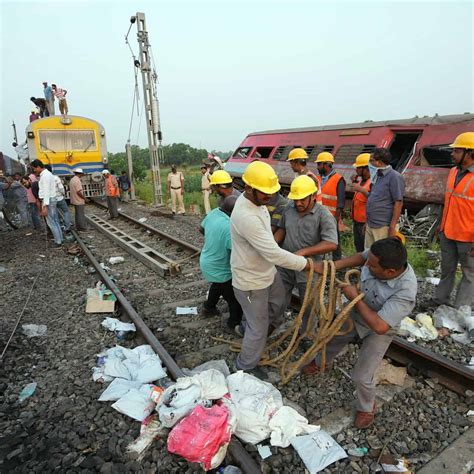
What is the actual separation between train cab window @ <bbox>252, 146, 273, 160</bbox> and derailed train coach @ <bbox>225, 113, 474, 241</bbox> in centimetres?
69

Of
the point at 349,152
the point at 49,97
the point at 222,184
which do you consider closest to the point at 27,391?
the point at 222,184

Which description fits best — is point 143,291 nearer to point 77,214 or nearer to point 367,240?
point 367,240

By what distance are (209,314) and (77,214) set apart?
685 centimetres

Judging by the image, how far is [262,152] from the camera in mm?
14328

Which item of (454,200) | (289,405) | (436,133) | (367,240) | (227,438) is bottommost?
(289,405)

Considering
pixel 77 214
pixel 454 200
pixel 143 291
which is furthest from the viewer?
pixel 77 214

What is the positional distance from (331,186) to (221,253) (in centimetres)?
262

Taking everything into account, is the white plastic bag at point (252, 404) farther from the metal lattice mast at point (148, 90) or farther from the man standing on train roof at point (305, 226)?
the metal lattice mast at point (148, 90)

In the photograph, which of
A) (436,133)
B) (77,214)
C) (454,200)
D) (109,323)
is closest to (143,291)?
(109,323)

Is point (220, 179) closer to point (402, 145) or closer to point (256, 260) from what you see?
point (256, 260)

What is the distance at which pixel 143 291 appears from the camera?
5.27 metres

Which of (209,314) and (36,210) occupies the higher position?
(36,210)

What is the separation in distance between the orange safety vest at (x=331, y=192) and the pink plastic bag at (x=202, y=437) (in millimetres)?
3871

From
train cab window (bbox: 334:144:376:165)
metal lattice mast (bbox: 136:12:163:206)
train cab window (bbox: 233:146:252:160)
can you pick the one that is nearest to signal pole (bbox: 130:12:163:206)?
metal lattice mast (bbox: 136:12:163:206)
